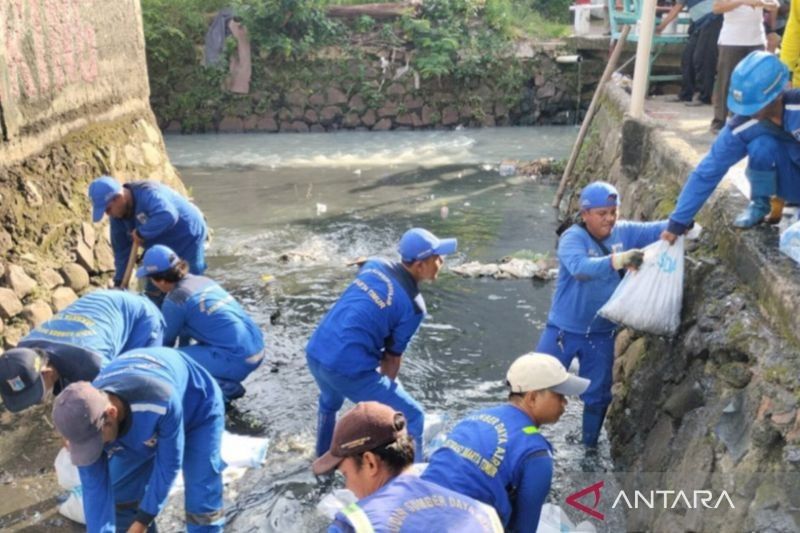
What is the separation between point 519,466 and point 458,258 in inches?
241

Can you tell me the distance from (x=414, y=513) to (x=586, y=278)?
275cm

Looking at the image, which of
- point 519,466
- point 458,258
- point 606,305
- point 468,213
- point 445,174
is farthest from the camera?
point 445,174

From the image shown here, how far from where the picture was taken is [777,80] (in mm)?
4082

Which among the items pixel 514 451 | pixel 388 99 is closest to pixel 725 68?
pixel 514 451

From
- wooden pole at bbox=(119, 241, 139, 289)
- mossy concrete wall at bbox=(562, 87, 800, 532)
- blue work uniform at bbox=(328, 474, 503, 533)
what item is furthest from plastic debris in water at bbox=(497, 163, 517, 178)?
blue work uniform at bbox=(328, 474, 503, 533)

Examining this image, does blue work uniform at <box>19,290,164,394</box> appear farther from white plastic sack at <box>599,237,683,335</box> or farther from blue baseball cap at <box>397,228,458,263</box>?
white plastic sack at <box>599,237,683,335</box>

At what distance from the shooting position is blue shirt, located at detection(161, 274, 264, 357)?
514cm

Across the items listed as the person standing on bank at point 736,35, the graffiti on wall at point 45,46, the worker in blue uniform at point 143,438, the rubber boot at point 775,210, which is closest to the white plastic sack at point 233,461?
the worker in blue uniform at point 143,438

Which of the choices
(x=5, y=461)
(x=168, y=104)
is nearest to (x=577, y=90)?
(x=168, y=104)

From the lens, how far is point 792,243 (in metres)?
3.82

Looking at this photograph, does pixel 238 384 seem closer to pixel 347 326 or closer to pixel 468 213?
pixel 347 326

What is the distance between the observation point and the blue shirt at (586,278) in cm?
462

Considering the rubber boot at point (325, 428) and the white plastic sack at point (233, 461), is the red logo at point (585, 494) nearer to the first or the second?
the rubber boot at point (325, 428)

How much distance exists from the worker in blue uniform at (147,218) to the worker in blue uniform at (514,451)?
385cm
